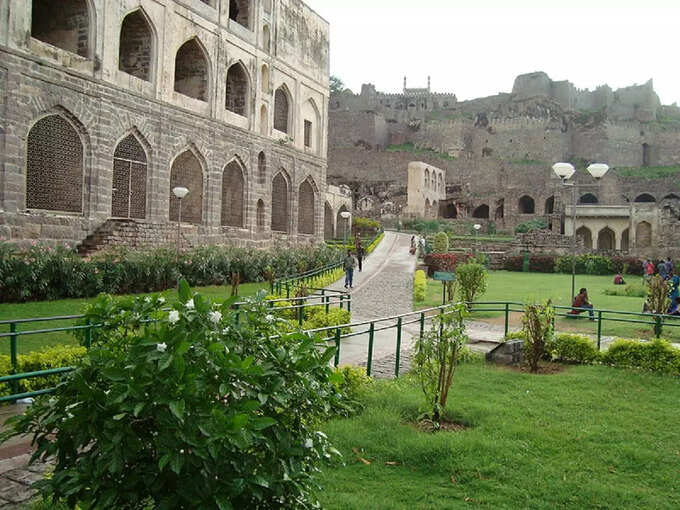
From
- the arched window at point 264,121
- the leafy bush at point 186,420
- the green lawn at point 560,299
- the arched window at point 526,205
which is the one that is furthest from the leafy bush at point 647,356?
the arched window at point 526,205

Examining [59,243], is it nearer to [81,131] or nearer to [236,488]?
[81,131]

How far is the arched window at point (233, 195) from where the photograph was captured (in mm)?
24219

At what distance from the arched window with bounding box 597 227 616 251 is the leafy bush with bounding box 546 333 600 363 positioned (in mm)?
38360

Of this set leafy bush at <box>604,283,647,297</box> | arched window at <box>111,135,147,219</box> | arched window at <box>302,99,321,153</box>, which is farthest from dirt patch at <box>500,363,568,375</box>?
arched window at <box>302,99,321,153</box>

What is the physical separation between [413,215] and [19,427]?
172 feet

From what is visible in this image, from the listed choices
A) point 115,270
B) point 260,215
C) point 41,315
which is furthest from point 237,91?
point 41,315

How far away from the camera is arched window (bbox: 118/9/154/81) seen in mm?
20000

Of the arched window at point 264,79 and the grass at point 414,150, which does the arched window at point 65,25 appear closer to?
the arched window at point 264,79

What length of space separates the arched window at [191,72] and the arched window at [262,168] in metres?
4.14

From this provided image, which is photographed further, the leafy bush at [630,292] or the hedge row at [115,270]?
the leafy bush at [630,292]

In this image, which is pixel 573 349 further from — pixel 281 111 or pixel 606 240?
pixel 606 240

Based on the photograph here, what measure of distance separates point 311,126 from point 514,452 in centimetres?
2686

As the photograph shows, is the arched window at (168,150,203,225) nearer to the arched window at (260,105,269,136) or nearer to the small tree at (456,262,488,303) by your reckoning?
the arched window at (260,105,269,136)

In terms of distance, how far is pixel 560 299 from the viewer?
16109 mm
